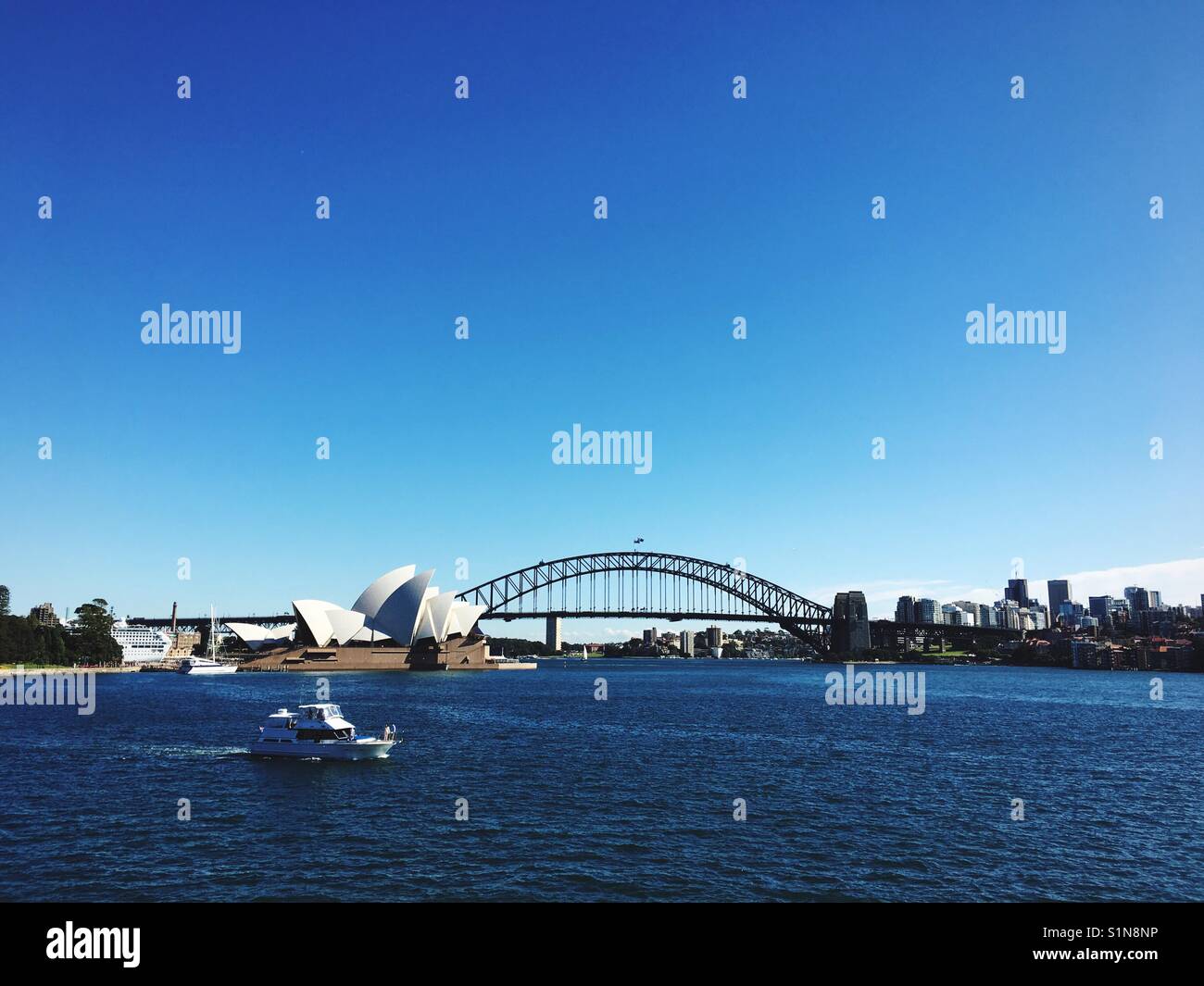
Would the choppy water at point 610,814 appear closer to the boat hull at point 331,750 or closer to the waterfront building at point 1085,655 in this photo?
the boat hull at point 331,750

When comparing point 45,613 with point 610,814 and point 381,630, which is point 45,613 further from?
point 610,814

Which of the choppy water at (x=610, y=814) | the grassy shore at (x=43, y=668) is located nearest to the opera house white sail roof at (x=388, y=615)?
the grassy shore at (x=43, y=668)

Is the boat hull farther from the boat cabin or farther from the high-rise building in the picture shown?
the high-rise building

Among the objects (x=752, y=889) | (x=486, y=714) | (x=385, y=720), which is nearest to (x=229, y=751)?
(x=385, y=720)

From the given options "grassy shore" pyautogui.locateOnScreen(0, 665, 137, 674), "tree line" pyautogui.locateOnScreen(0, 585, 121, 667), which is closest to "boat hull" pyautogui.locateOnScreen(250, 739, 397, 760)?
"grassy shore" pyautogui.locateOnScreen(0, 665, 137, 674)

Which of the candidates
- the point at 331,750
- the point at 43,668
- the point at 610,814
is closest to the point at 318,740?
the point at 331,750
